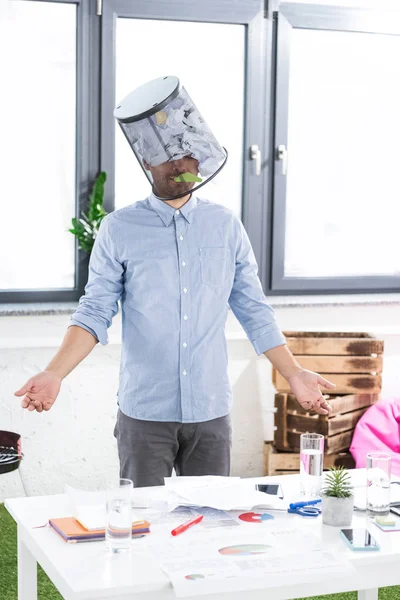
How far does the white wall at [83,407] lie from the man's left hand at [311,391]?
66.3 inches

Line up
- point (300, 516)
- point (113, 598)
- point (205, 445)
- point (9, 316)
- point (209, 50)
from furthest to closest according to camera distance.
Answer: point (209, 50), point (9, 316), point (205, 445), point (300, 516), point (113, 598)

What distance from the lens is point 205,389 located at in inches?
97.0

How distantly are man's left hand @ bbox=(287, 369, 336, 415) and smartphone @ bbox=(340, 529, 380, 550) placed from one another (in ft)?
1.65

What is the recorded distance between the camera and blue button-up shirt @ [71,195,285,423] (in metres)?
2.44

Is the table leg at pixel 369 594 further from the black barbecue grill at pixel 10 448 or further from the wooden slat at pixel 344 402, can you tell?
the wooden slat at pixel 344 402

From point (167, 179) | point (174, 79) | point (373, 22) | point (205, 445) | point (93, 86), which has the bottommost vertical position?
point (205, 445)

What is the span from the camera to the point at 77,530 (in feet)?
6.00

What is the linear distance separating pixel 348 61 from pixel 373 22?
0.69 ft

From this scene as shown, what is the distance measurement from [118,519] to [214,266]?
35.8 inches

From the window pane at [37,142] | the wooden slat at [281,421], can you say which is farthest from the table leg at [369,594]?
the window pane at [37,142]

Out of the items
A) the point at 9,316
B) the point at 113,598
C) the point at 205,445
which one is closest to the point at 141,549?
the point at 113,598

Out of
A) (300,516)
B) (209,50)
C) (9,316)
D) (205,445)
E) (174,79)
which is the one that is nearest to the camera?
(300,516)

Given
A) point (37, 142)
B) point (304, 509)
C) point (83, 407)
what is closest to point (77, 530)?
point (304, 509)

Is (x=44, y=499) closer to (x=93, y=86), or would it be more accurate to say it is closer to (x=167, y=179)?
(x=167, y=179)
